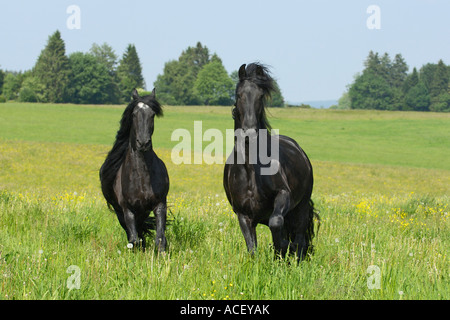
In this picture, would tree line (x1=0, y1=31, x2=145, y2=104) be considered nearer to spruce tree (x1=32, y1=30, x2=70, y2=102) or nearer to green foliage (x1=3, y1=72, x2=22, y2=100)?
spruce tree (x1=32, y1=30, x2=70, y2=102)

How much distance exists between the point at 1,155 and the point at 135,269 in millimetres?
28306

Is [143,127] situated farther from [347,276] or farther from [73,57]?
[73,57]

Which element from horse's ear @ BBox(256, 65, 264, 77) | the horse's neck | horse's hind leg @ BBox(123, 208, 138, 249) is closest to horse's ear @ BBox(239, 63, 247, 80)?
horse's ear @ BBox(256, 65, 264, 77)

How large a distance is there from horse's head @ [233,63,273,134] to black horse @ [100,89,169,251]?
5.37 ft

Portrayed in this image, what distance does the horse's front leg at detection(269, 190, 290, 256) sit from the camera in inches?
219

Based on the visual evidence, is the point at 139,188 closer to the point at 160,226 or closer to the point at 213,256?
the point at 160,226

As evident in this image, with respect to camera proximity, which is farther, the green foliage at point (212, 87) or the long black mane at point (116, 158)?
the green foliage at point (212, 87)

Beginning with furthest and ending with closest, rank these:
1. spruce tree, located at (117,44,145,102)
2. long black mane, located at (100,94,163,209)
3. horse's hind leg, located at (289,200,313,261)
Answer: spruce tree, located at (117,44,145,102)
long black mane, located at (100,94,163,209)
horse's hind leg, located at (289,200,313,261)

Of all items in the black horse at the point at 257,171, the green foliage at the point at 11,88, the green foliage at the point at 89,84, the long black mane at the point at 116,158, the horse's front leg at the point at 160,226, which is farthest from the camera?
the green foliage at the point at 11,88

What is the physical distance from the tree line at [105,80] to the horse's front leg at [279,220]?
9004 centimetres

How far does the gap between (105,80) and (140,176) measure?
10545cm

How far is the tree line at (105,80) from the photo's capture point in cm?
10744

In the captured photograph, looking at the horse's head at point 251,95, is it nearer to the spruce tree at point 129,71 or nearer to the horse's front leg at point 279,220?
the horse's front leg at point 279,220

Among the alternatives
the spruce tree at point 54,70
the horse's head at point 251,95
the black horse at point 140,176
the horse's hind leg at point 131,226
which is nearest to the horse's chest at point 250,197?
the horse's head at point 251,95
